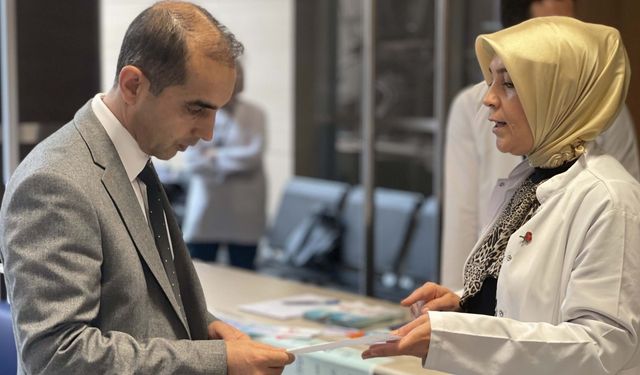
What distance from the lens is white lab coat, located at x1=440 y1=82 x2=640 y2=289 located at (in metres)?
2.98

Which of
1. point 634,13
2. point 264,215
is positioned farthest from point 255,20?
point 634,13

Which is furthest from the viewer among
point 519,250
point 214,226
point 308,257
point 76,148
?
point 308,257

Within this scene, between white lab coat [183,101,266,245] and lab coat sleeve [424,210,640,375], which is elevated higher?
lab coat sleeve [424,210,640,375]

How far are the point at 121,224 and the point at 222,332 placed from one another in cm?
42

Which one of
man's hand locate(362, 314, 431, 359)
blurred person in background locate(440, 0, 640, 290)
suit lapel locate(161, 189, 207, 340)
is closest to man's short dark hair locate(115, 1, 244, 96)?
suit lapel locate(161, 189, 207, 340)

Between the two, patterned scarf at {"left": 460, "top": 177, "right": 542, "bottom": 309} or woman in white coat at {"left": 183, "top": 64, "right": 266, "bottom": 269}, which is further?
woman in white coat at {"left": 183, "top": 64, "right": 266, "bottom": 269}

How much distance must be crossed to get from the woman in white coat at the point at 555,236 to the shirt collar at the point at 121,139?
22.6 inches

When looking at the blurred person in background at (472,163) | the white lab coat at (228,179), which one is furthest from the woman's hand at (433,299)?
the white lab coat at (228,179)

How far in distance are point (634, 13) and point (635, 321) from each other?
4.88ft

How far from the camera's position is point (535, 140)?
1883 millimetres

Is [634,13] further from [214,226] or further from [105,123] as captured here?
[214,226]

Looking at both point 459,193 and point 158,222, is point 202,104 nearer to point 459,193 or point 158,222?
point 158,222

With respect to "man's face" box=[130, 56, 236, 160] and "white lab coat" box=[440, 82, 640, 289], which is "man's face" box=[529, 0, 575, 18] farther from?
"man's face" box=[130, 56, 236, 160]

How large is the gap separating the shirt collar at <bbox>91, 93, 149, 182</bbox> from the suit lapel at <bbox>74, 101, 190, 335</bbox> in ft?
0.04
